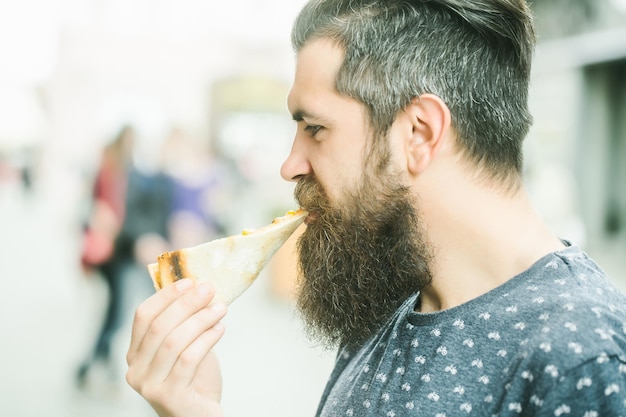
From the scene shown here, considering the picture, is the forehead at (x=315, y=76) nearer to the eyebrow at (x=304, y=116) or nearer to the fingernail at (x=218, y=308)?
the eyebrow at (x=304, y=116)

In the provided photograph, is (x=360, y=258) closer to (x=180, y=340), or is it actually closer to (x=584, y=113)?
(x=180, y=340)

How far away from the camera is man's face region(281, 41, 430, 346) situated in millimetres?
1806

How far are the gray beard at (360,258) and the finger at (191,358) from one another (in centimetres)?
34

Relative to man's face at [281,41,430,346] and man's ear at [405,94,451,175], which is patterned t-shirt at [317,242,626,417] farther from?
man's ear at [405,94,451,175]

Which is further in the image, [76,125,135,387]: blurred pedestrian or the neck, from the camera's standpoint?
[76,125,135,387]: blurred pedestrian

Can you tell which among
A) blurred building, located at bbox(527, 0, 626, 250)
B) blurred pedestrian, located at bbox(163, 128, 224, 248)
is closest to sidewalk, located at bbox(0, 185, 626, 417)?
blurred pedestrian, located at bbox(163, 128, 224, 248)

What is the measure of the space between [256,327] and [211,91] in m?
20.0

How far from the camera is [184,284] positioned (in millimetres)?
1851

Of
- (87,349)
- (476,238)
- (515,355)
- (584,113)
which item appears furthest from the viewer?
(584,113)

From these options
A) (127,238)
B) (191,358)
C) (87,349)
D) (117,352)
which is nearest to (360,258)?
(191,358)

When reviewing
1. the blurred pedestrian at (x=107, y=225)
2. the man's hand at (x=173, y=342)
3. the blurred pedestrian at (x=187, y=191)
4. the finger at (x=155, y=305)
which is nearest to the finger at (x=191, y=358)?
the man's hand at (x=173, y=342)

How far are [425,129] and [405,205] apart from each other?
0.20m

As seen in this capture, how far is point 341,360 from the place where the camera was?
206 centimetres

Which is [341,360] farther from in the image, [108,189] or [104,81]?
[104,81]
